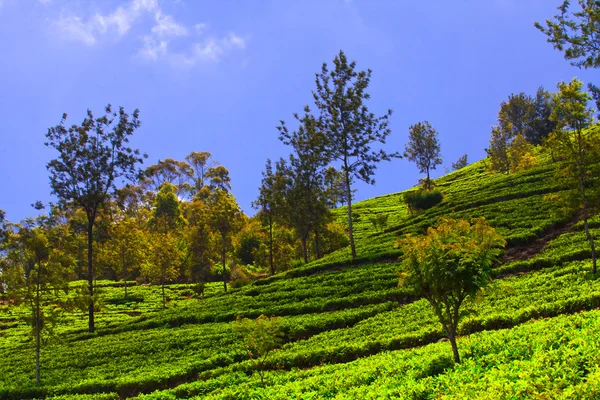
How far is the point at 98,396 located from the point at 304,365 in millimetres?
9063

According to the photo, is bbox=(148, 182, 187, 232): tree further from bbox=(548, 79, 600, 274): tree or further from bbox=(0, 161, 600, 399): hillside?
bbox=(548, 79, 600, 274): tree

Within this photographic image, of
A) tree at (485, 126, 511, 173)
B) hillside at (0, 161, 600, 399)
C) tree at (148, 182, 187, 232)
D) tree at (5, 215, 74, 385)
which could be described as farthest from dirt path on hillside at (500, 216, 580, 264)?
tree at (148, 182, 187, 232)

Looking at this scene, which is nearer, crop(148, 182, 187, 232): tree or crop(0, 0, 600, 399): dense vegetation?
crop(0, 0, 600, 399): dense vegetation

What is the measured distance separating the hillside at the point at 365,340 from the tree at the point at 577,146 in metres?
2.03

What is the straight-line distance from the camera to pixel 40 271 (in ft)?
75.5

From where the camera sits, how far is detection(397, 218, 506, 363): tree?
12.3 meters

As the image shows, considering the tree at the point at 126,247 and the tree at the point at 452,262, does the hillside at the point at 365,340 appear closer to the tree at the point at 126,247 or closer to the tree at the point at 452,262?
the tree at the point at 452,262

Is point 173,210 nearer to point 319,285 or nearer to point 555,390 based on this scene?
point 319,285

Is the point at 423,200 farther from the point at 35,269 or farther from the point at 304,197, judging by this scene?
the point at 35,269

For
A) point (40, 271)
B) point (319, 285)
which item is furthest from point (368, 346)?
point (40, 271)

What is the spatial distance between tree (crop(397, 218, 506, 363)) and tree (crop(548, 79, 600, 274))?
51.0ft

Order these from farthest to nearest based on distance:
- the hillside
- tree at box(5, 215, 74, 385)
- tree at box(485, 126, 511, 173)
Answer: tree at box(485, 126, 511, 173)
tree at box(5, 215, 74, 385)
the hillside

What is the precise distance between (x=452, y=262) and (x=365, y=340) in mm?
8794

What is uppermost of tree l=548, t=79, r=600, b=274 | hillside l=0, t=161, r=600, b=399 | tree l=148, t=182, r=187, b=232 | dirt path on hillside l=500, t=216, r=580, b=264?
tree l=148, t=182, r=187, b=232
